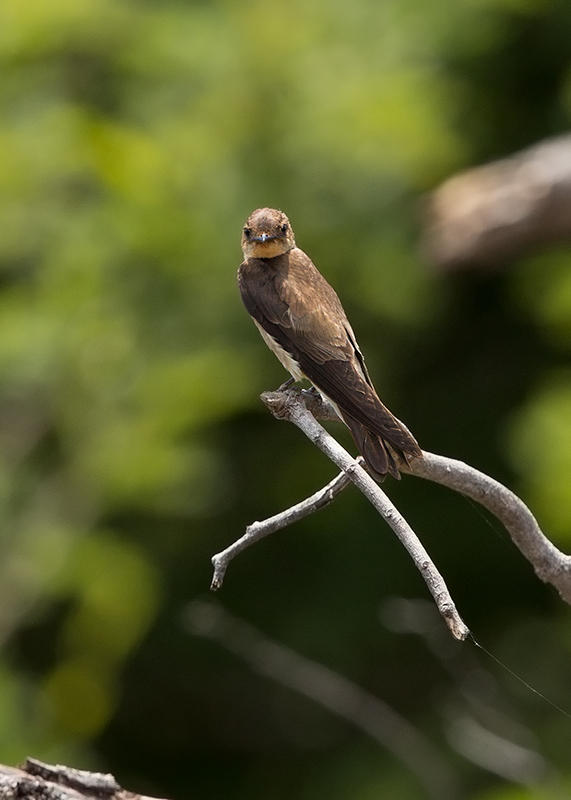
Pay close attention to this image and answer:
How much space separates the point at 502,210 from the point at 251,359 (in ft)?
5.70

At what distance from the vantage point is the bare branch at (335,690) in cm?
652

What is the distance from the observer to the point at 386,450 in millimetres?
3838

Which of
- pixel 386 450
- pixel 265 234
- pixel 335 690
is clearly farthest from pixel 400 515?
pixel 335 690

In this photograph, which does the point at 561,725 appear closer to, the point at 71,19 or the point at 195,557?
the point at 195,557

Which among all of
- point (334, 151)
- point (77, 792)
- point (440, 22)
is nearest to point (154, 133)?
point (334, 151)

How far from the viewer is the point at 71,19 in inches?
315

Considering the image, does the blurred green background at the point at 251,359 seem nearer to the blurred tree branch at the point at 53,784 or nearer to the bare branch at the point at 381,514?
the bare branch at the point at 381,514

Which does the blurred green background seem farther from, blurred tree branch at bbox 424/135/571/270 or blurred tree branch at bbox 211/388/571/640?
blurred tree branch at bbox 211/388/571/640

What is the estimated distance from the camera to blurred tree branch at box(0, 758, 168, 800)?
10.3 feet

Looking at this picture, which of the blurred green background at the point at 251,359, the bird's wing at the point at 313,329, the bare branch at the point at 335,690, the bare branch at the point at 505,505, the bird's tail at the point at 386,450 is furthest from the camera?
the blurred green background at the point at 251,359

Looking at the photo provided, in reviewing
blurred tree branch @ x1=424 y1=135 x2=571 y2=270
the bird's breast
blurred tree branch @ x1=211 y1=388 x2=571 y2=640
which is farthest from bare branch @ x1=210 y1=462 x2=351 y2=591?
blurred tree branch @ x1=424 y1=135 x2=571 y2=270

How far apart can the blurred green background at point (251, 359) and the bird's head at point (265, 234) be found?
2.46m

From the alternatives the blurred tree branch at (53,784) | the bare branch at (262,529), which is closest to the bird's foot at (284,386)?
the bare branch at (262,529)

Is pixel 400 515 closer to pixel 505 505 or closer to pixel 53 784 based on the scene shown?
pixel 505 505
